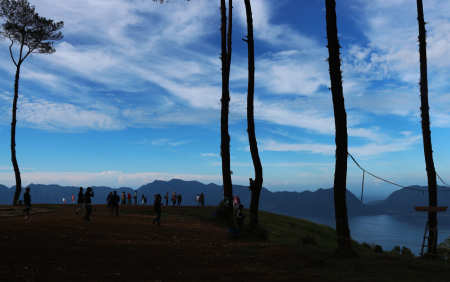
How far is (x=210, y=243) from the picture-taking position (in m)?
14.7

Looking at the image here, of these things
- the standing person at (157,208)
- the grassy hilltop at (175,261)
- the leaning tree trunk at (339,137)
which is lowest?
the grassy hilltop at (175,261)

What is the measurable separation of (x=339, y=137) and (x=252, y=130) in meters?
6.93

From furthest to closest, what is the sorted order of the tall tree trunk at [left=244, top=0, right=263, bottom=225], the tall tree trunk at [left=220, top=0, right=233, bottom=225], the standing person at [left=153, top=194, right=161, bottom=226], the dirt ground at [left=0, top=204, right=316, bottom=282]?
the tall tree trunk at [left=220, top=0, right=233, bottom=225], the standing person at [left=153, top=194, right=161, bottom=226], the tall tree trunk at [left=244, top=0, right=263, bottom=225], the dirt ground at [left=0, top=204, right=316, bottom=282]

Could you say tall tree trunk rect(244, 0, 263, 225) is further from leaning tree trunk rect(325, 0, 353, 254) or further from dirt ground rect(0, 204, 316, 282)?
leaning tree trunk rect(325, 0, 353, 254)

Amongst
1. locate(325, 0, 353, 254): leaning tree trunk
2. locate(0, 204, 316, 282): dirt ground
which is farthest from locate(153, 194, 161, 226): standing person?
locate(325, 0, 353, 254): leaning tree trunk

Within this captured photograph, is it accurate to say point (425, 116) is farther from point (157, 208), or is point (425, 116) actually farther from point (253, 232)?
point (157, 208)

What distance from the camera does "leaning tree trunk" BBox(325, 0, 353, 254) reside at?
11.5 m

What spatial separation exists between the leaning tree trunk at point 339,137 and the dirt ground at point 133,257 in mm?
1965

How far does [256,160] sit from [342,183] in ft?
21.2

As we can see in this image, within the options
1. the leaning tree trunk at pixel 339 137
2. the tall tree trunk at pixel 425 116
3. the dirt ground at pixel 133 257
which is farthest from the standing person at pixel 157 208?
the tall tree trunk at pixel 425 116

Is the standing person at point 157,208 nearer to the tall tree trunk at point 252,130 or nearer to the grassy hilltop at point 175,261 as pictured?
the grassy hilltop at point 175,261

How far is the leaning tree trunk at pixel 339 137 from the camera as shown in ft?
37.7

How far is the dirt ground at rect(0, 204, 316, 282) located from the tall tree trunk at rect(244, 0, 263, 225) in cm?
239

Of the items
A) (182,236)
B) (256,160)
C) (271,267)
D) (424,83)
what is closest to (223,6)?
(256,160)
